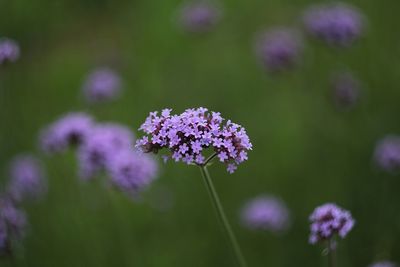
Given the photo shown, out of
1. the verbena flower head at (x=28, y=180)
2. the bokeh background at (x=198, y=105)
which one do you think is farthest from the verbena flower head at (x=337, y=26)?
the verbena flower head at (x=28, y=180)

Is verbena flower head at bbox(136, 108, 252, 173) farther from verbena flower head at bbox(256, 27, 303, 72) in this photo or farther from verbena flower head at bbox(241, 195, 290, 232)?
verbena flower head at bbox(256, 27, 303, 72)

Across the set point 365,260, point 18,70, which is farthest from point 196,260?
point 18,70

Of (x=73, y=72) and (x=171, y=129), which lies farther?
(x=73, y=72)

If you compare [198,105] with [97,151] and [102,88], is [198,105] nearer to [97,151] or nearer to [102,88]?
[102,88]

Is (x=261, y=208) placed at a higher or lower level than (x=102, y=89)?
lower

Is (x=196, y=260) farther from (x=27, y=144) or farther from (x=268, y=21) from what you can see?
(x=268, y=21)

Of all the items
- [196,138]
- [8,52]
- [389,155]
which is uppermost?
[8,52]

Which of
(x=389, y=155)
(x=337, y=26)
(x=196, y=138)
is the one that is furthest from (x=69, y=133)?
(x=337, y=26)
